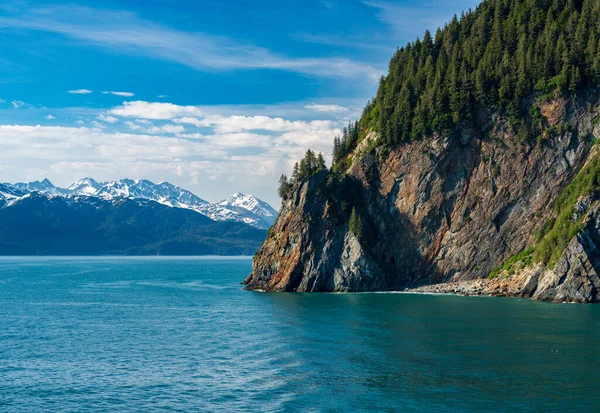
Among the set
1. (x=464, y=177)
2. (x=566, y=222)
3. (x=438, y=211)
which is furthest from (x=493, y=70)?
(x=566, y=222)

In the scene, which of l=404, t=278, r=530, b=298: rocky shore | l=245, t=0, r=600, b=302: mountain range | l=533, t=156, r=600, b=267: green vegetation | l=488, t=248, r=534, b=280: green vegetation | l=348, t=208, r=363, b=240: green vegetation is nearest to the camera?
l=533, t=156, r=600, b=267: green vegetation

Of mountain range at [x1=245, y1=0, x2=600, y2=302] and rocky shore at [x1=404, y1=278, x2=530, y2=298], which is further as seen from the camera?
mountain range at [x1=245, y1=0, x2=600, y2=302]

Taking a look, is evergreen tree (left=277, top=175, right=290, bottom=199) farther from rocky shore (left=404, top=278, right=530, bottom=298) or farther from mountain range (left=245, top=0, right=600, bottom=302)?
rocky shore (left=404, top=278, right=530, bottom=298)

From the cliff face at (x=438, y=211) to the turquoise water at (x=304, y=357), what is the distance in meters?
23.9

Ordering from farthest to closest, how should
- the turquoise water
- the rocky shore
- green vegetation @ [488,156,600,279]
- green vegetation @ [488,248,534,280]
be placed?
green vegetation @ [488,248,534,280] → the rocky shore → green vegetation @ [488,156,600,279] → the turquoise water

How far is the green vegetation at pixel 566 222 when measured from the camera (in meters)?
115

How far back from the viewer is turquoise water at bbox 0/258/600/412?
50.8 metres

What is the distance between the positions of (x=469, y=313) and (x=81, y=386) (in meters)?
66.3

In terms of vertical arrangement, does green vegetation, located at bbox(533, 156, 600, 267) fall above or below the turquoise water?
above

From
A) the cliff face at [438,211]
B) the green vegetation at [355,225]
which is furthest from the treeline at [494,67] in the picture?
the green vegetation at [355,225]

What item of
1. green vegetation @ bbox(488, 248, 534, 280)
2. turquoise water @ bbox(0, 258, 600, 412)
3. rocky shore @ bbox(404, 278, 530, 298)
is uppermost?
green vegetation @ bbox(488, 248, 534, 280)

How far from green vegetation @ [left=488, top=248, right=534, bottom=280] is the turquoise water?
14.8 m

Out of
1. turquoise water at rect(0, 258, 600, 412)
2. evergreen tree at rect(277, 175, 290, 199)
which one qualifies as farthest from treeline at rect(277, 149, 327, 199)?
turquoise water at rect(0, 258, 600, 412)

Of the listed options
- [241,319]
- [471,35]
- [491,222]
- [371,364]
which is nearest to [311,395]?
[371,364]
